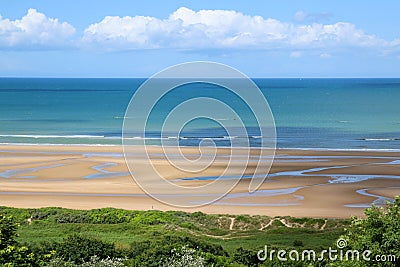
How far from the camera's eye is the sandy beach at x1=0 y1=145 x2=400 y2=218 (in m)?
33.1

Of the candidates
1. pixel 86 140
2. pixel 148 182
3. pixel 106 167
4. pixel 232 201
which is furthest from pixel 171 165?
pixel 86 140

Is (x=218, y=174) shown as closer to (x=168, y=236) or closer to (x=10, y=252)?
(x=168, y=236)

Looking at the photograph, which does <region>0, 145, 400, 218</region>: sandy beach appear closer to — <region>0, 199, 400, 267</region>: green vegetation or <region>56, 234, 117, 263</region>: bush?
<region>0, 199, 400, 267</region>: green vegetation

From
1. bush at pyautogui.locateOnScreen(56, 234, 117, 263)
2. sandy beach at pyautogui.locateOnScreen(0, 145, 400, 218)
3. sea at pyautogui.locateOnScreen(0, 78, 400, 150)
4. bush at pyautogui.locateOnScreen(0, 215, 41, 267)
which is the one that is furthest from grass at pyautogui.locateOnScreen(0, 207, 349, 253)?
sea at pyautogui.locateOnScreen(0, 78, 400, 150)

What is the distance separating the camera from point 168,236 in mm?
20547

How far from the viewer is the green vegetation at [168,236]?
14.0 meters

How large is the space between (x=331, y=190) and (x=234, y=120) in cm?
4836

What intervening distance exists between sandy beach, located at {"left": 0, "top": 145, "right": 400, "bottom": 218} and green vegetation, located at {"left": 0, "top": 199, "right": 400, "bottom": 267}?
338 cm

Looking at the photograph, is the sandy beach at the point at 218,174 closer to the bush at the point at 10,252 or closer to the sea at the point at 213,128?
the sea at the point at 213,128

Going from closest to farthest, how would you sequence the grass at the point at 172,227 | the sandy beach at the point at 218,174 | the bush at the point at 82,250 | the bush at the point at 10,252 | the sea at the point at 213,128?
the bush at the point at 10,252, the bush at the point at 82,250, the grass at the point at 172,227, the sandy beach at the point at 218,174, the sea at the point at 213,128

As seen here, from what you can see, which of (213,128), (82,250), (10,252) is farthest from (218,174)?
(213,128)

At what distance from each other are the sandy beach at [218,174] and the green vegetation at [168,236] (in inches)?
133

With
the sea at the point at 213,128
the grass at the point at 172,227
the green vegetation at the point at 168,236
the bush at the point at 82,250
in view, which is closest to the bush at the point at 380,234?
the green vegetation at the point at 168,236

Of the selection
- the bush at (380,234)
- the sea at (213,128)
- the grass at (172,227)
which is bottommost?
the grass at (172,227)
